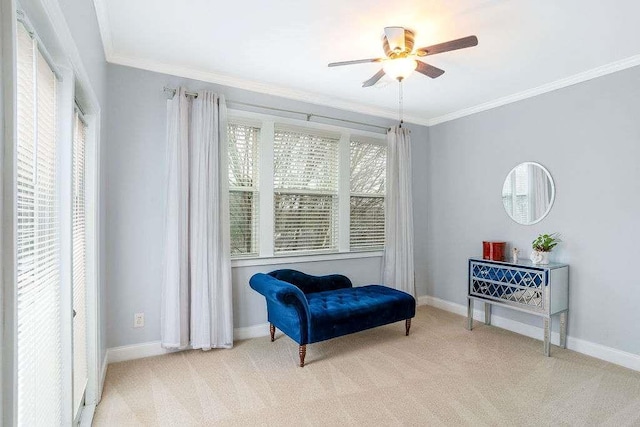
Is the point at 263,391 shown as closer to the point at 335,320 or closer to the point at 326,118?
the point at 335,320

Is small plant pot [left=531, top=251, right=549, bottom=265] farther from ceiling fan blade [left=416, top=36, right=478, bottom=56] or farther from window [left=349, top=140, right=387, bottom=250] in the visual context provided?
ceiling fan blade [left=416, top=36, right=478, bottom=56]

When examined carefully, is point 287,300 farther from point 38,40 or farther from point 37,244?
point 38,40

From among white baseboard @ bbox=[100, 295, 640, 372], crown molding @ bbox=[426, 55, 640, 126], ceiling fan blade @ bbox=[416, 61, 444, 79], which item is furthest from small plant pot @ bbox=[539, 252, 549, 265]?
ceiling fan blade @ bbox=[416, 61, 444, 79]

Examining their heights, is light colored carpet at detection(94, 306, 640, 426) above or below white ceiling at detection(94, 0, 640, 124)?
below

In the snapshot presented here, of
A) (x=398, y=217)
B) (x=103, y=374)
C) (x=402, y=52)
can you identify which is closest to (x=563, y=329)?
(x=398, y=217)

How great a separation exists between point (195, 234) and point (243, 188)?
70 centimetres

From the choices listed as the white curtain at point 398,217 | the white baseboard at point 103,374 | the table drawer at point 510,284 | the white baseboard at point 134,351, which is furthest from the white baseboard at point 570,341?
the white baseboard at point 103,374

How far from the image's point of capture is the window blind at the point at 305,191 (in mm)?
3625

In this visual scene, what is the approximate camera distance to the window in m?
4.16

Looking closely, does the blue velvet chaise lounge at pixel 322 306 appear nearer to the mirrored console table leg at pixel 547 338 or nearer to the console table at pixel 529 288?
the console table at pixel 529 288

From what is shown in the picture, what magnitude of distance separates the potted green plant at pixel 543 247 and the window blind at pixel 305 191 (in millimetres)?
2052

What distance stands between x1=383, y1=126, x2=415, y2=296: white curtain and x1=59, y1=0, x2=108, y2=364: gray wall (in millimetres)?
2963

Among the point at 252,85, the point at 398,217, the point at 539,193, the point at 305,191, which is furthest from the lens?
the point at 398,217

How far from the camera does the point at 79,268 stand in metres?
2.06
